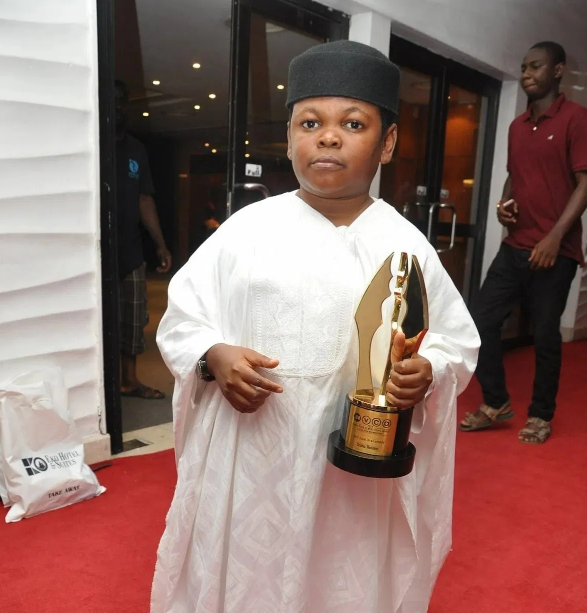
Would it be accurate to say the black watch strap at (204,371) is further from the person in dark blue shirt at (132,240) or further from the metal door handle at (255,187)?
the person in dark blue shirt at (132,240)

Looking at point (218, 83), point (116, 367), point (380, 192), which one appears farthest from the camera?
point (218, 83)

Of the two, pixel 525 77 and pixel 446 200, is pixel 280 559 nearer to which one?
pixel 525 77

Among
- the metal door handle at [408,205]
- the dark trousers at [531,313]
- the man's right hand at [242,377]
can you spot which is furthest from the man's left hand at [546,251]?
the man's right hand at [242,377]

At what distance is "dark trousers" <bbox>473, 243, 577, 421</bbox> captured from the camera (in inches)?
108

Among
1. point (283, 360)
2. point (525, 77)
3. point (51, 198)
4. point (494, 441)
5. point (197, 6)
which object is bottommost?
point (494, 441)

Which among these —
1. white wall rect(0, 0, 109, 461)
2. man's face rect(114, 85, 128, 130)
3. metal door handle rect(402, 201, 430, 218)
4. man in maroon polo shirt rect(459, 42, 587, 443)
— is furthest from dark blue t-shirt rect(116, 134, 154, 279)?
man in maroon polo shirt rect(459, 42, 587, 443)

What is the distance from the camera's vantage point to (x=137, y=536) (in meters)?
1.83

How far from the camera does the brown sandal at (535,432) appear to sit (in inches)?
110

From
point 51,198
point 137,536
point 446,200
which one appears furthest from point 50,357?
point 446,200

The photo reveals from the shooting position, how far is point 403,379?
944 millimetres

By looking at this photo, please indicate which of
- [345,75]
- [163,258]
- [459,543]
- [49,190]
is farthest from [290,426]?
[163,258]

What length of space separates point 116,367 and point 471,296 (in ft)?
9.57

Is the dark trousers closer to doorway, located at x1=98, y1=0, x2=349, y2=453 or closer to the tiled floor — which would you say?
doorway, located at x1=98, y1=0, x2=349, y2=453

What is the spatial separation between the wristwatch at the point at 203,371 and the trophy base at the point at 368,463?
24 cm
